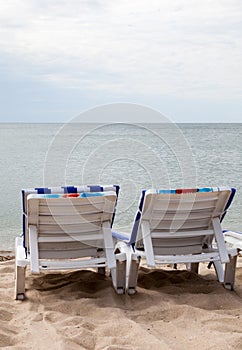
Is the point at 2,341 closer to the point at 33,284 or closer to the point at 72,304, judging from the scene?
the point at 72,304

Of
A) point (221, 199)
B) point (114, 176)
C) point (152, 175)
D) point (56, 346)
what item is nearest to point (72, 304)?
point (56, 346)

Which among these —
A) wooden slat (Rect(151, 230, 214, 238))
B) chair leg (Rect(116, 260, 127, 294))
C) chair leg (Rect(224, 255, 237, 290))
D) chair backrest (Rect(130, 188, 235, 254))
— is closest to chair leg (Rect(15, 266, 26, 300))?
chair leg (Rect(116, 260, 127, 294))

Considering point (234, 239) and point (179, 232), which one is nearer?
point (179, 232)

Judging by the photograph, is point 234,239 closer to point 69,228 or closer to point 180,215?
point 180,215

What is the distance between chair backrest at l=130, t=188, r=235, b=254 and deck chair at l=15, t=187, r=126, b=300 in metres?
0.27

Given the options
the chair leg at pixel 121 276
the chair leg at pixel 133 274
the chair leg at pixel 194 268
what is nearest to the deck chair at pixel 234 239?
the chair leg at pixel 194 268

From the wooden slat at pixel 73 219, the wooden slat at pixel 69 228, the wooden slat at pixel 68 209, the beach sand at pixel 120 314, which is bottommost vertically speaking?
the beach sand at pixel 120 314

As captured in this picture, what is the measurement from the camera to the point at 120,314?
3867 mm

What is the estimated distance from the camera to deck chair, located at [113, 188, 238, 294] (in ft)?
14.5

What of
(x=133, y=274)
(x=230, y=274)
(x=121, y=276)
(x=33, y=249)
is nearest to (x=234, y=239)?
(x=230, y=274)

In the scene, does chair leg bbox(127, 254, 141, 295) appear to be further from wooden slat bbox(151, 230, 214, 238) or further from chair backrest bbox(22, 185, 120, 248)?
chair backrest bbox(22, 185, 120, 248)

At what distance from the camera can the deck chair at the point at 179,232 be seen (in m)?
4.41

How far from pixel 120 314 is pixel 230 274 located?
121 cm

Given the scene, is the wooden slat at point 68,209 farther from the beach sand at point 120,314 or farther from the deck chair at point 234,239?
the deck chair at point 234,239
